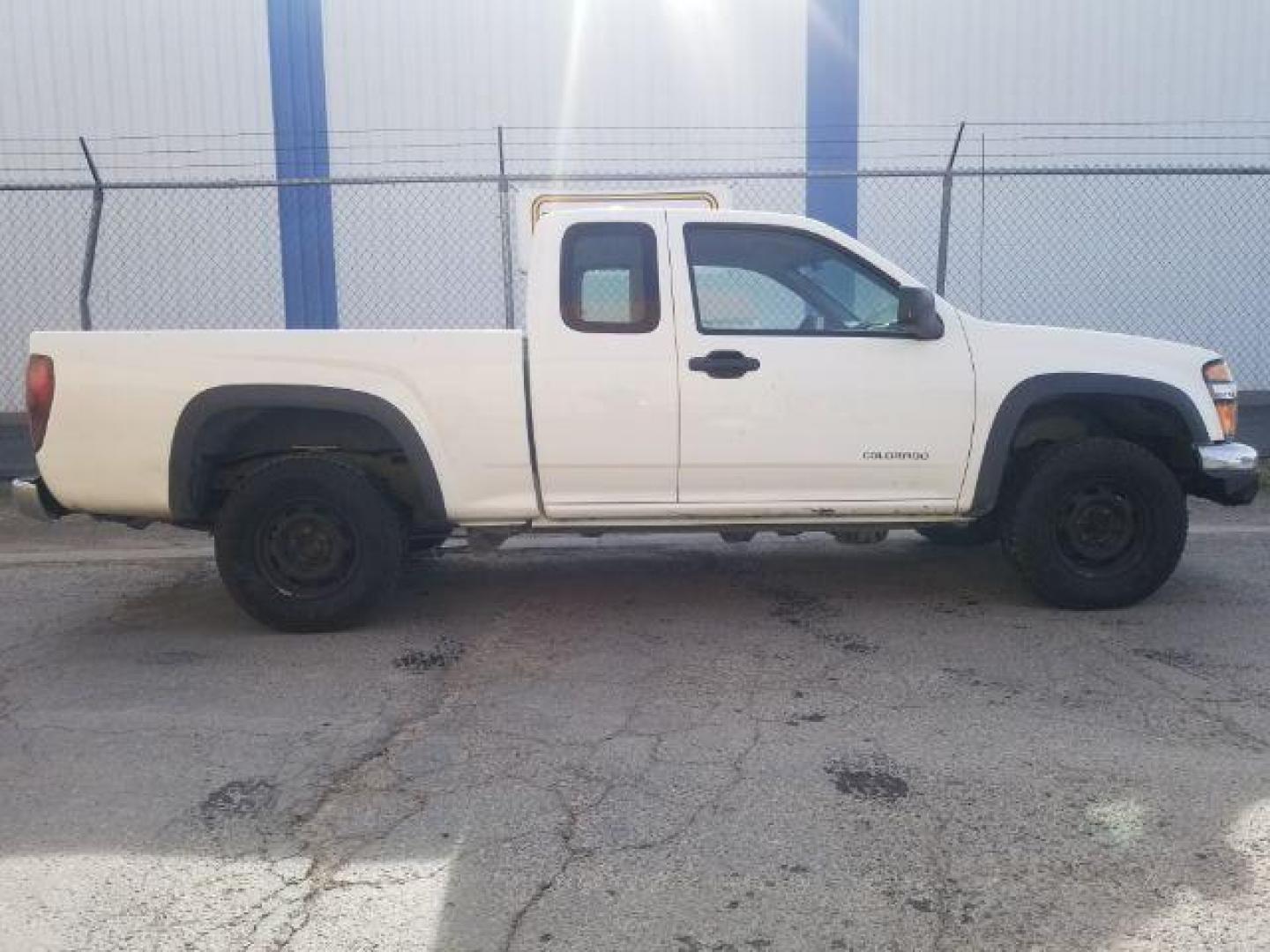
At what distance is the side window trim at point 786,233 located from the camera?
5227 millimetres

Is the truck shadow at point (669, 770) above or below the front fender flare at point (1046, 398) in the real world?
below

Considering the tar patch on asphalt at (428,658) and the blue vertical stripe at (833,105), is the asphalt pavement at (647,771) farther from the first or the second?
the blue vertical stripe at (833,105)

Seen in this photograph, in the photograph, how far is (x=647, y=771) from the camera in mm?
3686

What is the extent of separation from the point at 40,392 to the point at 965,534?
5.00m

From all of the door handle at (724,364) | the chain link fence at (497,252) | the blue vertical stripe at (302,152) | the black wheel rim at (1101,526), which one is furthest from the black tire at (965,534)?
the blue vertical stripe at (302,152)

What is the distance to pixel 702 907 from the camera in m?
2.87

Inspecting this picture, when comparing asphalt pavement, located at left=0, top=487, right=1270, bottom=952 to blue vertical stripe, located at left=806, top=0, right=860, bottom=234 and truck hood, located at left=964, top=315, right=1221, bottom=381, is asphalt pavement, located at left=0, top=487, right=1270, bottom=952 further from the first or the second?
blue vertical stripe, located at left=806, top=0, right=860, bottom=234

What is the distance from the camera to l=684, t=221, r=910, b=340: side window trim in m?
5.23

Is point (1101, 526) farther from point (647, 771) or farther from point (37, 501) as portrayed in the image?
point (37, 501)

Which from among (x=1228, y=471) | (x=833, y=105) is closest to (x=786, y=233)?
(x=1228, y=471)

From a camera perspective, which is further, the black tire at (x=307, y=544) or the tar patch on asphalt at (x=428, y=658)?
the black tire at (x=307, y=544)

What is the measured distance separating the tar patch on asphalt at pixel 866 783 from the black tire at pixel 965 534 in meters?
2.72

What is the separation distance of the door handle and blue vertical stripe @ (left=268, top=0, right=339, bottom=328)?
6949 millimetres

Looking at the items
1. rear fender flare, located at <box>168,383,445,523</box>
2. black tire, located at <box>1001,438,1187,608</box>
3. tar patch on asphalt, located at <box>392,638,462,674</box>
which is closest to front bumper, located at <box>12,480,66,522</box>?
rear fender flare, located at <box>168,383,445,523</box>
